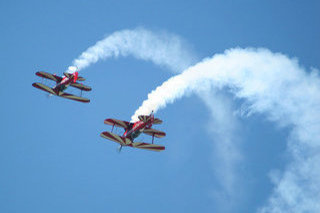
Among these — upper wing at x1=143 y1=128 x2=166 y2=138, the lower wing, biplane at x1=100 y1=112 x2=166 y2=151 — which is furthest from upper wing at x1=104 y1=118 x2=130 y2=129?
upper wing at x1=143 y1=128 x2=166 y2=138

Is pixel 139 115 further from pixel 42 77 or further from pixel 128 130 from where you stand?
pixel 42 77

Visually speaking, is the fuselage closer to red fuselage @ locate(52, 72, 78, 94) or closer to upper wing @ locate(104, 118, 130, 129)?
red fuselage @ locate(52, 72, 78, 94)

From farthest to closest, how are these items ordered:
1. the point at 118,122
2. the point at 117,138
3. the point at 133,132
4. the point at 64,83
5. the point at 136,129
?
1. the point at 64,83
2. the point at 118,122
3. the point at 117,138
4. the point at 133,132
5. the point at 136,129

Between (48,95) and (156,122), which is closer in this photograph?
(156,122)

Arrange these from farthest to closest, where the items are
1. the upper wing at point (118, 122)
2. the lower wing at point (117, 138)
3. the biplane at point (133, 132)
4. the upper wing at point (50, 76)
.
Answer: the upper wing at point (50, 76) → the upper wing at point (118, 122) → the lower wing at point (117, 138) → the biplane at point (133, 132)

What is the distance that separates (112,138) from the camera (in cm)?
7006

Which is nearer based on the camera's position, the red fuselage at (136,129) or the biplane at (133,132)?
the biplane at (133,132)

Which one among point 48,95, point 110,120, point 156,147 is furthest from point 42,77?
point 156,147

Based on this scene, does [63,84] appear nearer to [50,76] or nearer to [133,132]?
[50,76]

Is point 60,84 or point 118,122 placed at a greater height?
point 60,84

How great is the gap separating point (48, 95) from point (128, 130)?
15.4m

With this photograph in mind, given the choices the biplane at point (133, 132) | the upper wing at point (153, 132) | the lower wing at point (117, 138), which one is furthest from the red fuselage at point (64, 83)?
the upper wing at point (153, 132)

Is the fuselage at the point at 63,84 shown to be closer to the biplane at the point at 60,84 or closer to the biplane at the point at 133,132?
the biplane at the point at 60,84

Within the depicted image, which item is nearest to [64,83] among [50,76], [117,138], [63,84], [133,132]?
[63,84]
